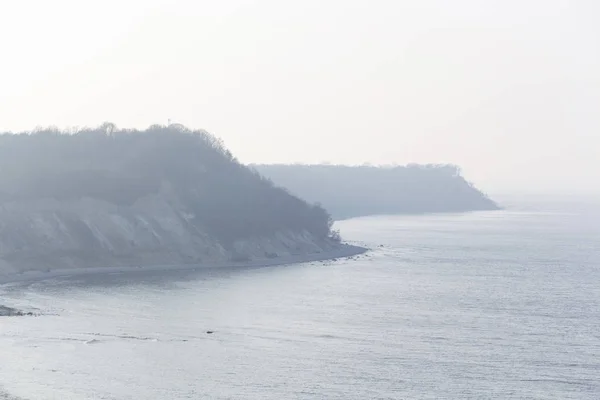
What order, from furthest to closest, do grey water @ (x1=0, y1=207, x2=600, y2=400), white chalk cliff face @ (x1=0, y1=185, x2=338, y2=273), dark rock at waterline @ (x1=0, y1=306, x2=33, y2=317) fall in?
white chalk cliff face @ (x1=0, y1=185, x2=338, y2=273)
dark rock at waterline @ (x1=0, y1=306, x2=33, y2=317)
grey water @ (x1=0, y1=207, x2=600, y2=400)

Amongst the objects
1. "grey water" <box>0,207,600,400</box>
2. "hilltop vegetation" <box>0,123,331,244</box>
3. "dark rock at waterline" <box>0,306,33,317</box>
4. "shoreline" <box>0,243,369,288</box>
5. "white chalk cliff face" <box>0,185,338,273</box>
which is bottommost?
"grey water" <box>0,207,600,400</box>

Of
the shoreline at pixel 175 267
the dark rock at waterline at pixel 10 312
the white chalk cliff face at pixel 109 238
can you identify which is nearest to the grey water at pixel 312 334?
the dark rock at waterline at pixel 10 312

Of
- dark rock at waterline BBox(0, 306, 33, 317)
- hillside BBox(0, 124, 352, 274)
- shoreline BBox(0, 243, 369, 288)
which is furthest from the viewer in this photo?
hillside BBox(0, 124, 352, 274)

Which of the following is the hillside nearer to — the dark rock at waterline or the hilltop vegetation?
the hilltop vegetation

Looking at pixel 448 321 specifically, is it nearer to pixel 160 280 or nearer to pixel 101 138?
pixel 160 280

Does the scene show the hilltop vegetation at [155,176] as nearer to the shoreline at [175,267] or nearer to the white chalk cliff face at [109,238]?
the white chalk cliff face at [109,238]

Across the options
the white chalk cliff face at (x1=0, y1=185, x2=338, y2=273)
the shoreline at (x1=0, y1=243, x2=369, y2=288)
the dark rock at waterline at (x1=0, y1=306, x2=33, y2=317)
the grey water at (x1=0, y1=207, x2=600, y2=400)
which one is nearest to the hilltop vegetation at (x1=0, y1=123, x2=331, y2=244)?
the white chalk cliff face at (x1=0, y1=185, x2=338, y2=273)

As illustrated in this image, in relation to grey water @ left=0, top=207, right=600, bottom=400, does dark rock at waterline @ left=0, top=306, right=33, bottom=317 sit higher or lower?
higher

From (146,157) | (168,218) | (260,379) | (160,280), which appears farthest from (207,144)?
(260,379)
